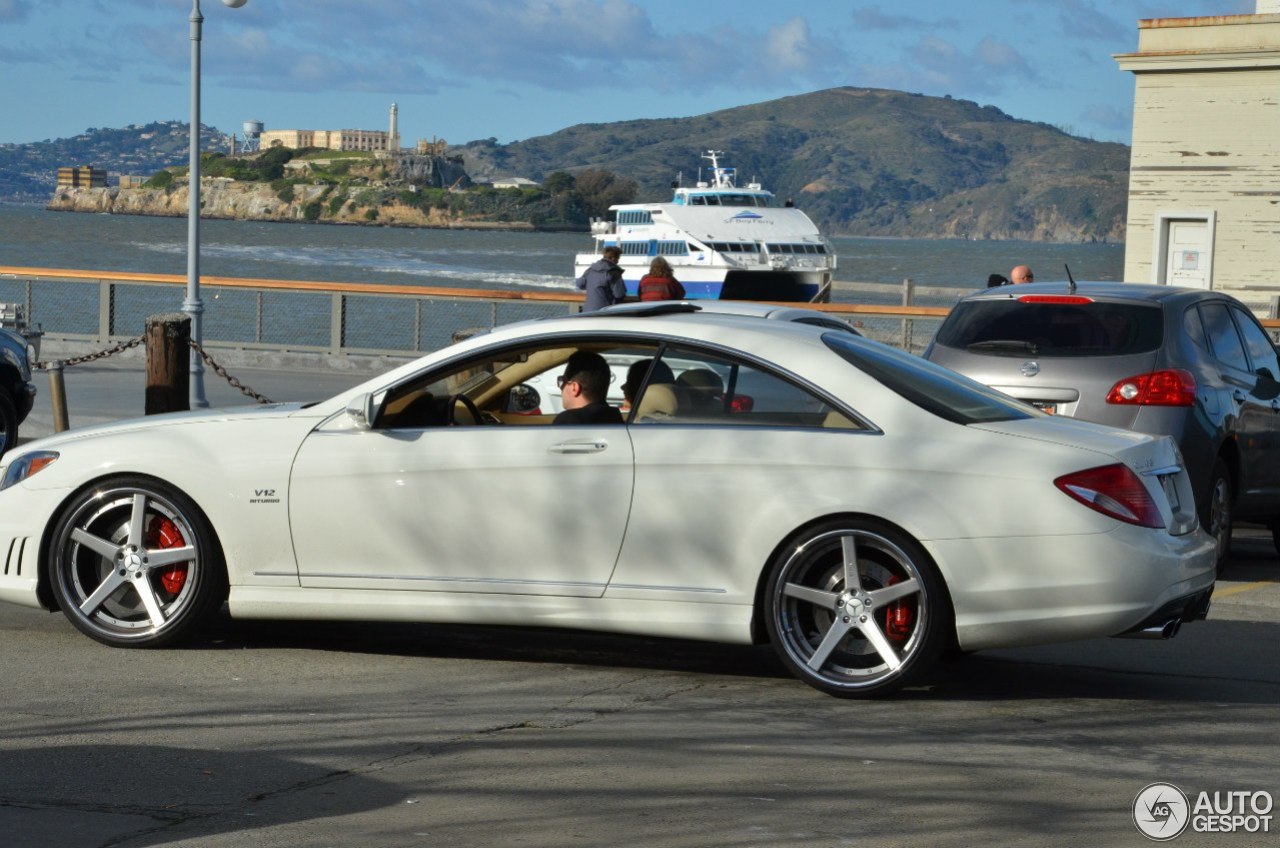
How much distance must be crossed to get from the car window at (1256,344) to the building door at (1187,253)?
14.6 m

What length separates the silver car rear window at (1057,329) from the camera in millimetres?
10258

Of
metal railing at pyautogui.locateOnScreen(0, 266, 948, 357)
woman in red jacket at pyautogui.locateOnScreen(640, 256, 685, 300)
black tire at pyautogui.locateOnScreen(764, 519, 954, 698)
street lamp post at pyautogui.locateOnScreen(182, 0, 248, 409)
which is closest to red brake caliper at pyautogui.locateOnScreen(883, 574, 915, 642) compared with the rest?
black tire at pyautogui.locateOnScreen(764, 519, 954, 698)

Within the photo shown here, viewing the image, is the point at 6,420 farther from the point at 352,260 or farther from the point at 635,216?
the point at 352,260

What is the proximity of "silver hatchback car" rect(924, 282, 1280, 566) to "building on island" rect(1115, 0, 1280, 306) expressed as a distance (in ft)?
50.1

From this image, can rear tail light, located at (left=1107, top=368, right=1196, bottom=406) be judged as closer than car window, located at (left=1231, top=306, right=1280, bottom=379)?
Yes

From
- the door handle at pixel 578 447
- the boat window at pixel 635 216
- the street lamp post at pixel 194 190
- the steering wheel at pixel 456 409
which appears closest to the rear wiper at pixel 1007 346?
the steering wheel at pixel 456 409

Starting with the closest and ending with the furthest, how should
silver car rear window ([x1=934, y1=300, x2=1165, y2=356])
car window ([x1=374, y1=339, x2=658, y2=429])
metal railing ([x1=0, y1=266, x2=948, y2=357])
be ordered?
car window ([x1=374, y1=339, x2=658, y2=429]) → silver car rear window ([x1=934, y1=300, x2=1165, y2=356]) → metal railing ([x1=0, y1=266, x2=948, y2=357])

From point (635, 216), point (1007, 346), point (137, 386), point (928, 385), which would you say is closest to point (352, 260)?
point (635, 216)

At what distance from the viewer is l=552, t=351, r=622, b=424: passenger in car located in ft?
23.9

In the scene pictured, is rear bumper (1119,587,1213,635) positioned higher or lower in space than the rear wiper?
lower

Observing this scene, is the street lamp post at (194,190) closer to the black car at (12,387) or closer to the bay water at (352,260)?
the black car at (12,387)

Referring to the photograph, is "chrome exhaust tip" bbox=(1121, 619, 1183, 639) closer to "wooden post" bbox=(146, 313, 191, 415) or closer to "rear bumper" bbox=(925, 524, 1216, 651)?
"rear bumper" bbox=(925, 524, 1216, 651)

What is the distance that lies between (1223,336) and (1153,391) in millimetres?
1144

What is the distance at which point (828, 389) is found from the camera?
695 centimetres
